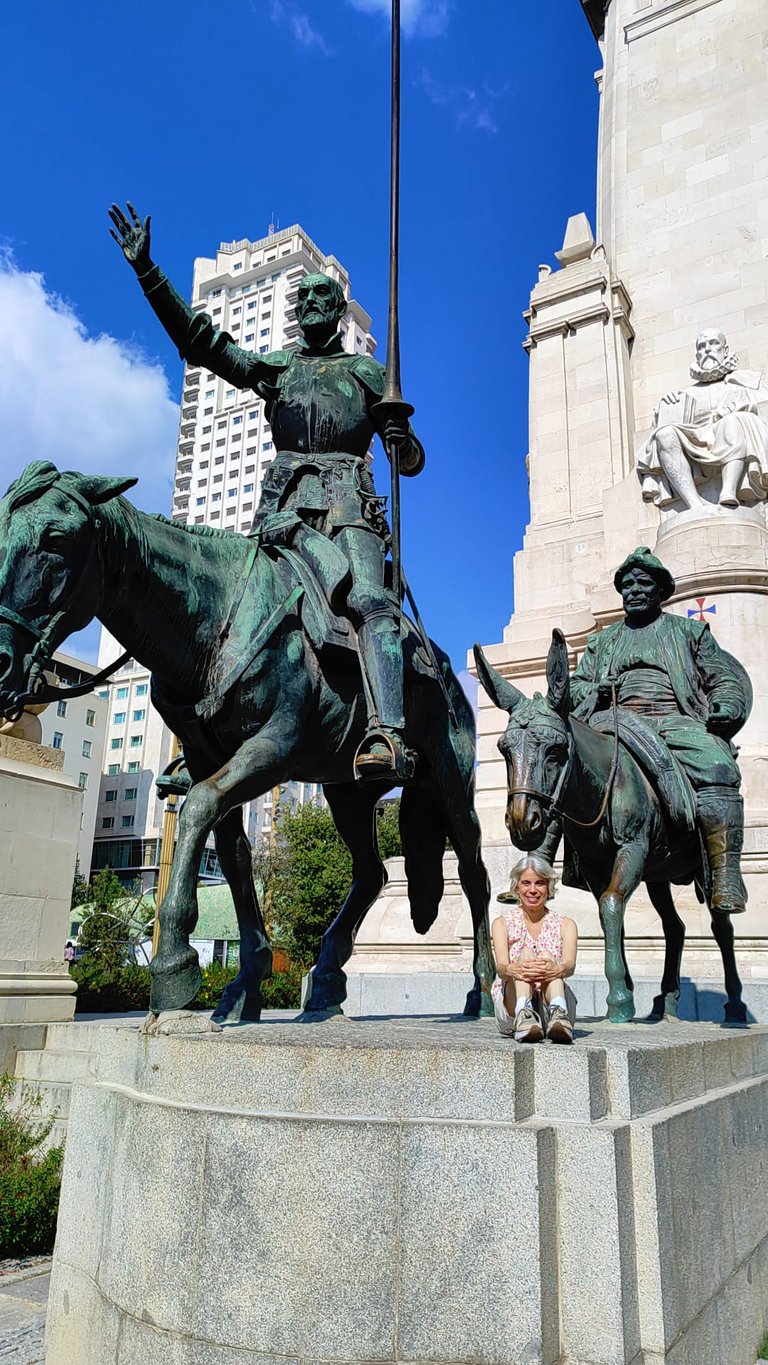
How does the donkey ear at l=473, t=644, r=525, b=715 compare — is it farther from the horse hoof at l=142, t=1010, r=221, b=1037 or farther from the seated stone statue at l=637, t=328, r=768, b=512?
the seated stone statue at l=637, t=328, r=768, b=512

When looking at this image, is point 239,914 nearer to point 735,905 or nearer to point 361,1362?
point 361,1362

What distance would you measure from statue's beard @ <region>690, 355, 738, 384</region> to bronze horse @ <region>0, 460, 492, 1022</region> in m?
12.7

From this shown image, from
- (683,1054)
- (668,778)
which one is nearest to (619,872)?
(668,778)

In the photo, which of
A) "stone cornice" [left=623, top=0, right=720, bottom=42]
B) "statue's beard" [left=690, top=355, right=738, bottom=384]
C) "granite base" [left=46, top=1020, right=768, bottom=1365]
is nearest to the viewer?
"granite base" [left=46, top=1020, right=768, bottom=1365]

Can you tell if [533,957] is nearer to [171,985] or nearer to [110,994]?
[171,985]

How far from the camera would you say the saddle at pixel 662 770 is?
260 inches

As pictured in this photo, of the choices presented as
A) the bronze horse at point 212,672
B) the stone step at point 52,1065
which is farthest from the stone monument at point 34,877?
the bronze horse at point 212,672

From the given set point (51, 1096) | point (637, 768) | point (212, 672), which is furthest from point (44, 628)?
point (51, 1096)

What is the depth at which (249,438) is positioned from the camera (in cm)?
11406

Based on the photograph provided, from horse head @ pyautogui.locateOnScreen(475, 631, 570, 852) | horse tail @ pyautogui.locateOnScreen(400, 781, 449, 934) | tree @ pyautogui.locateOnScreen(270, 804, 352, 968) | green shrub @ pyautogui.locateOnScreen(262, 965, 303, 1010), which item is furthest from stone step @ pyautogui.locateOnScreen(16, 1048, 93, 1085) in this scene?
tree @ pyautogui.locateOnScreen(270, 804, 352, 968)

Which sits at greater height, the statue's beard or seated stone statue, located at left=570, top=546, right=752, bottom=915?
the statue's beard

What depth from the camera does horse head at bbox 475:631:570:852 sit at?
547 cm

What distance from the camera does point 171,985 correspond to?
4.59 m

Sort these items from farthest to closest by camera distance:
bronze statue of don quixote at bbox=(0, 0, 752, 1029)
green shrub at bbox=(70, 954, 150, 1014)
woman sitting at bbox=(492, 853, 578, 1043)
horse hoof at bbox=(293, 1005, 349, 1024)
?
green shrub at bbox=(70, 954, 150, 1014) → horse hoof at bbox=(293, 1005, 349, 1024) → bronze statue of don quixote at bbox=(0, 0, 752, 1029) → woman sitting at bbox=(492, 853, 578, 1043)
